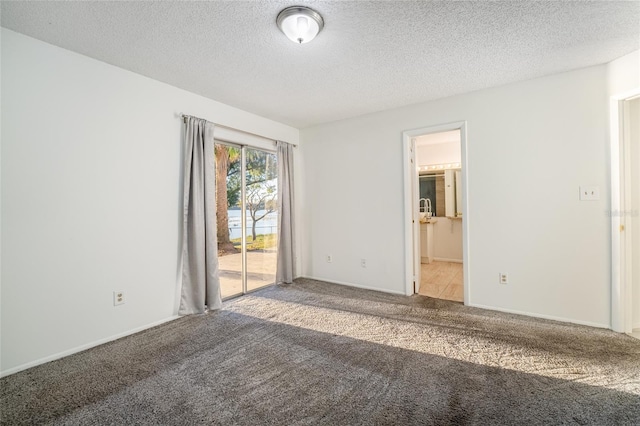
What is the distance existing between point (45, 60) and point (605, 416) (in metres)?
4.42

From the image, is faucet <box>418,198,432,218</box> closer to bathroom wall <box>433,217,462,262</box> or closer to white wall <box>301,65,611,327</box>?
bathroom wall <box>433,217,462,262</box>

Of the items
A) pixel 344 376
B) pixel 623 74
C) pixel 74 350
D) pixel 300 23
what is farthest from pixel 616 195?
pixel 74 350

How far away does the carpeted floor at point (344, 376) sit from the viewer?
63.1 inches

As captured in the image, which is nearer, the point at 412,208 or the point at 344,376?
the point at 344,376

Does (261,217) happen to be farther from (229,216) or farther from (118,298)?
(118,298)

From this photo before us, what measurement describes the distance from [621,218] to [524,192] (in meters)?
0.76

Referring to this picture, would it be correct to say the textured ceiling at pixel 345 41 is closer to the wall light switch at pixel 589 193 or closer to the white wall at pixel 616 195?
the white wall at pixel 616 195

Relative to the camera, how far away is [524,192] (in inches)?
117

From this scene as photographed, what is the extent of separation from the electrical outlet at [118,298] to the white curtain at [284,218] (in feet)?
6.68

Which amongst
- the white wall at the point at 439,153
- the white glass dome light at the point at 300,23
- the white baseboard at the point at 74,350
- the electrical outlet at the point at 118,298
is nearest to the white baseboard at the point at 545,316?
the white glass dome light at the point at 300,23

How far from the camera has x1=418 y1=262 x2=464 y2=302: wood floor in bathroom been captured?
373cm

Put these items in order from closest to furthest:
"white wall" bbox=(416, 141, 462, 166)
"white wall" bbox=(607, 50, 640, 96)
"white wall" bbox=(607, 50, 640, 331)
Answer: "white wall" bbox=(607, 50, 640, 96), "white wall" bbox=(607, 50, 640, 331), "white wall" bbox=(416, 141, 462, 166)

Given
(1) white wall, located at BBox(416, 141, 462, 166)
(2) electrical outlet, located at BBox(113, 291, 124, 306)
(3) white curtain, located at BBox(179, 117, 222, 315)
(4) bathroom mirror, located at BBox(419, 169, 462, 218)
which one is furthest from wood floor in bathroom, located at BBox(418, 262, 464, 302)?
(2) electrical outlet, located at BBox(113, 291, 124, 306)

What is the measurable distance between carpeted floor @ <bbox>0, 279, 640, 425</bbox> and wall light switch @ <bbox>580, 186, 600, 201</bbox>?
1221 mm
